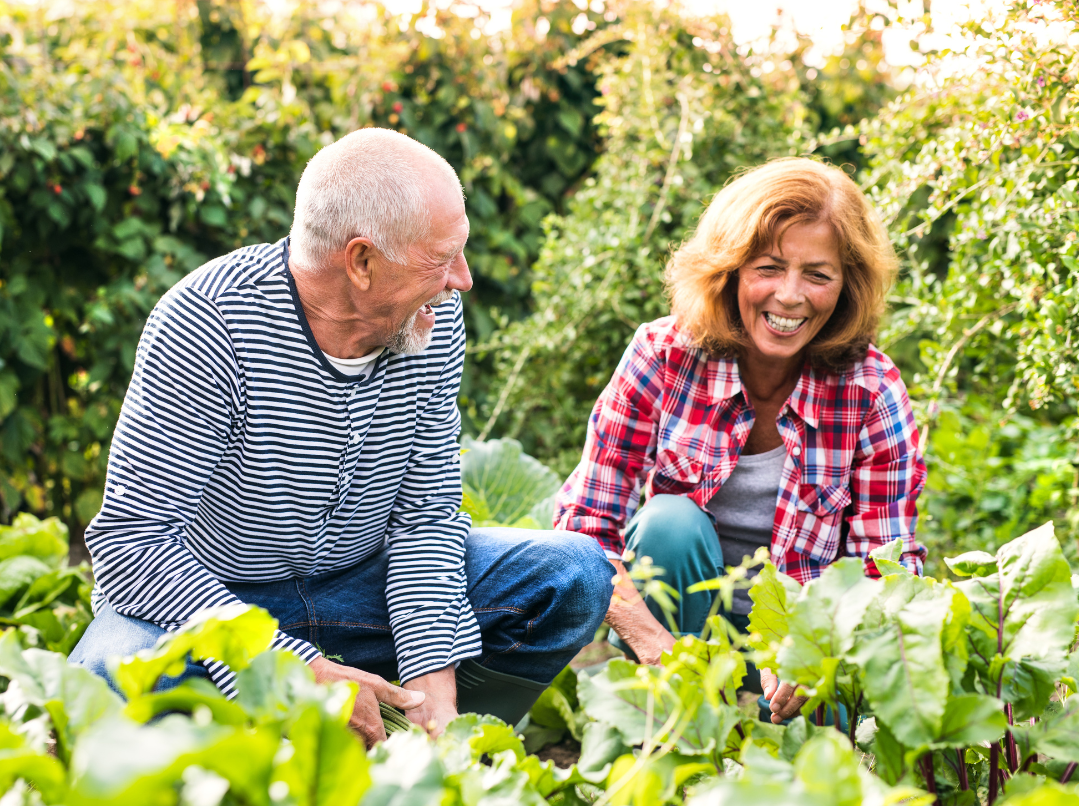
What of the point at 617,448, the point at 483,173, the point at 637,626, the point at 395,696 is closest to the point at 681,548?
the point at 637,626

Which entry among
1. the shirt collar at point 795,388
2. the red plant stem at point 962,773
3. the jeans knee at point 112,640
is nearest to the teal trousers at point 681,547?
the shirt collar at point 795,388

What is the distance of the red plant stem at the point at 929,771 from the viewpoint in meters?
1.01

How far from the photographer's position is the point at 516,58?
12.0ft

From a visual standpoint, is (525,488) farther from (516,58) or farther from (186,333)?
(516,58)

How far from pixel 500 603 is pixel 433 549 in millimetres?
171

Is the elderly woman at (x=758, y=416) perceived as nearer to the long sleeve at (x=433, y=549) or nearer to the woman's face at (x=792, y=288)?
the woman's face at (x=792, y=288)

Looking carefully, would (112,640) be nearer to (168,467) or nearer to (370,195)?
(168,467)

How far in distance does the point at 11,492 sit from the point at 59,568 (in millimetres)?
1085

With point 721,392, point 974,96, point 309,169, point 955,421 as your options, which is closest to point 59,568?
point 309,169

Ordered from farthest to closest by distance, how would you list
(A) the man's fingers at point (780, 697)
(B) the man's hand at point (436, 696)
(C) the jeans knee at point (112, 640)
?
(B) the man's hand at point (436, 696) < (C) the jeans knee at point (112, 640) < (A) the man's fingers at point (780, 697)

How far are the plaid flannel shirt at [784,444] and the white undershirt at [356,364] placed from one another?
560 millimetres

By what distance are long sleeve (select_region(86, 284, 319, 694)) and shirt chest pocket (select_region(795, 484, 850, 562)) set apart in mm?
1041

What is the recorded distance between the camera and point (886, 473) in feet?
6.28

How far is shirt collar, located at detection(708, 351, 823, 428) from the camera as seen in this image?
1943 mm
